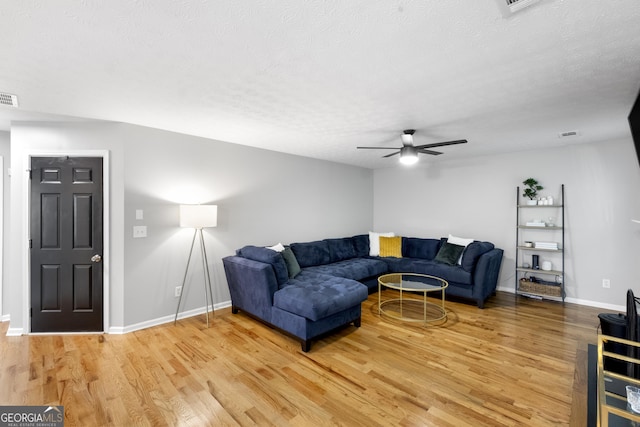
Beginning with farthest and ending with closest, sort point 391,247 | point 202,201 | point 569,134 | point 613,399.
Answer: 1. point 391,247
2. point 202,201
3. point 569,134
4. point 613,399

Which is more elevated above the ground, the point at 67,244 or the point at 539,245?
the point at 67,244

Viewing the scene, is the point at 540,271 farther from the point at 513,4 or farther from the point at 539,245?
the point at 513,4

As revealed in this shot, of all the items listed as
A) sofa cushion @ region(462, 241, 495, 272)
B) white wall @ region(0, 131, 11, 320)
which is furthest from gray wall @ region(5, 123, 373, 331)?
sofa cushion @ region(462, 241, 495, 272)

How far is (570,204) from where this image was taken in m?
4.17

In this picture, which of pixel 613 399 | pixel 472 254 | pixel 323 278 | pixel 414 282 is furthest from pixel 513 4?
pixel 472 254

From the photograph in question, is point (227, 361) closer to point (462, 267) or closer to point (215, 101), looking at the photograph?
point (215, 101)

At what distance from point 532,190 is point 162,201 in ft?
18.0

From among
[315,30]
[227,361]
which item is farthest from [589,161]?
[227,361]

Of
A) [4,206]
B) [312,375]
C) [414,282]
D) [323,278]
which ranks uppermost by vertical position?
[4,206]

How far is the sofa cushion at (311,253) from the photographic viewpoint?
4.48 metres

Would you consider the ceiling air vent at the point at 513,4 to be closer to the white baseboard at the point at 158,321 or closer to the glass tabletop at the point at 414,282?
the glass tabletop at the point at 414,282

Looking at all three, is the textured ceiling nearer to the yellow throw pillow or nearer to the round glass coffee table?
the round glass coffee table

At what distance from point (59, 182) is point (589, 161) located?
274 inches

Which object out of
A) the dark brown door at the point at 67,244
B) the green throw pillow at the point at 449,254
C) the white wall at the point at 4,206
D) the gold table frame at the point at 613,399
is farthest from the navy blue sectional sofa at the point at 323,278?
the white wall at the point at 4,206
